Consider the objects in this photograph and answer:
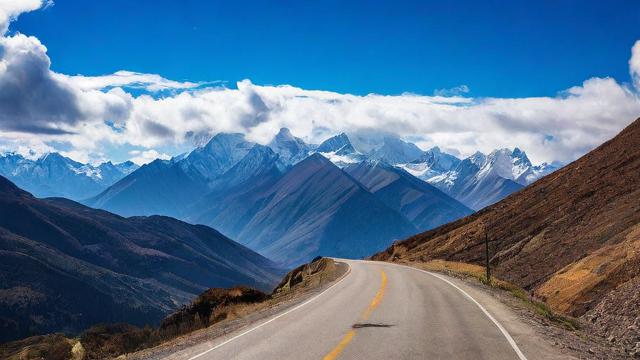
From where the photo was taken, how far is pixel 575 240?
43.8 m

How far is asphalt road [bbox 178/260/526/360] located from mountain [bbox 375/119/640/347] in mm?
5460

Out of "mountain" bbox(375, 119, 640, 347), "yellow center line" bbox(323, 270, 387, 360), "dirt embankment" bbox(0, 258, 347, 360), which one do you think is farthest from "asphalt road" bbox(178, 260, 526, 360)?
"mountain" bbox(375, 119, 640, 347)

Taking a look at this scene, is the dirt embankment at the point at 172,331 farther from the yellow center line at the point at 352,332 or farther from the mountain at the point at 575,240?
the mountain at the point at 575,240

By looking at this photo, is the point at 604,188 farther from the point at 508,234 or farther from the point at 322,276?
the point at 322,276

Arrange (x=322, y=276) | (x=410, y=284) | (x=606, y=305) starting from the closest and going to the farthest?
(x=606, y=305), (x=410, y=284), (x=322, y=276)

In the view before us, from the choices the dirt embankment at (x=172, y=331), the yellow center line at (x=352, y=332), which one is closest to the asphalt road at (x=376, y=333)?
the yellow center line at (x=352, y=332)

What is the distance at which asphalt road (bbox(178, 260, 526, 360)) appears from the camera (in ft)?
46.5

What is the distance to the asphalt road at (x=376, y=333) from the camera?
14.2 meters

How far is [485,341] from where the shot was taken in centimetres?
1548

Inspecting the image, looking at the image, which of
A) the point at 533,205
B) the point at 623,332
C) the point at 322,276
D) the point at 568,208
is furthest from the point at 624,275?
the point at 533,205

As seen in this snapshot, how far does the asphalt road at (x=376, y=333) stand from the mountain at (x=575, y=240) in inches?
215

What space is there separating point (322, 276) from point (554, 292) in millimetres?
16681

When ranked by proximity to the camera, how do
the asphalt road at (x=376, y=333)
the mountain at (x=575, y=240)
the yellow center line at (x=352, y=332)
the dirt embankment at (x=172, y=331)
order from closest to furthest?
the yellow center line at (x=352, y=332)
the asphalt road at (x=376, y=333)
the dirt embankment at (x=172, y=331)
the mountain at (x=575, y=240)

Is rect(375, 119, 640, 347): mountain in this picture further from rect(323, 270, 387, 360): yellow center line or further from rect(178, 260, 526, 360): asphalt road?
rect(323, 270, 387, 360): yellow center line
